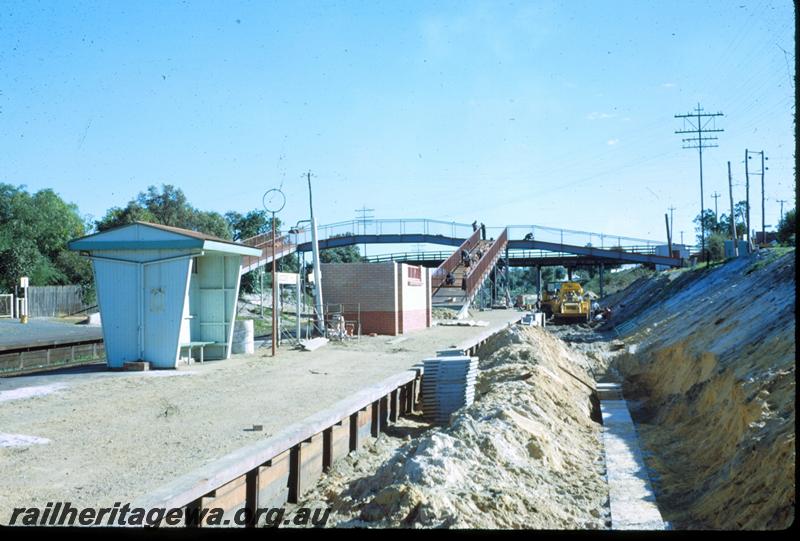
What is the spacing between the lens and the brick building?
88.3 ft

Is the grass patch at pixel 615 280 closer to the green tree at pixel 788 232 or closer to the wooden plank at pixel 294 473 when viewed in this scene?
the green tree at pixel 788 232

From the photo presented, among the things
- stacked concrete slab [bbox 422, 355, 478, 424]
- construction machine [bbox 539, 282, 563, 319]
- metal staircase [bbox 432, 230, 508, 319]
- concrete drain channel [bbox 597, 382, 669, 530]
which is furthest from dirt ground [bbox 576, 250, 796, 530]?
construction machine [bbox 539, 282, 563, 319]

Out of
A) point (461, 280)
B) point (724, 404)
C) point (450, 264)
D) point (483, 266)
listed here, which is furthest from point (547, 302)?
point (724, 404)

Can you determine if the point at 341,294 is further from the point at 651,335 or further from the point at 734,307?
the point at 734,307

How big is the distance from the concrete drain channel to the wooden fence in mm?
26625

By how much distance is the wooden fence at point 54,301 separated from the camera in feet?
111

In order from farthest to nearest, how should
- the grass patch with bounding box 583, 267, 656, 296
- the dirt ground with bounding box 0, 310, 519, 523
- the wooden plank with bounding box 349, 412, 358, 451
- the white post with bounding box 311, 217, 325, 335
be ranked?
the grass patch with bounding box 583, 267, 656, 296 → the white post with bounding box 311, 217, 325, 335 → the wooden plank with bounding box 349, 412, 358, 451 → the dirt ground with bounding box 0, 310, 519, 523

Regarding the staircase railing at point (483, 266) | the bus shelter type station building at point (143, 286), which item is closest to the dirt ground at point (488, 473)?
the bus shelter type station building at point (143, 286)

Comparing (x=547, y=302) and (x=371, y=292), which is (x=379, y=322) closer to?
(x=371, y=292)

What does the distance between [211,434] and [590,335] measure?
30.1 m

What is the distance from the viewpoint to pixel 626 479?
1029 cm

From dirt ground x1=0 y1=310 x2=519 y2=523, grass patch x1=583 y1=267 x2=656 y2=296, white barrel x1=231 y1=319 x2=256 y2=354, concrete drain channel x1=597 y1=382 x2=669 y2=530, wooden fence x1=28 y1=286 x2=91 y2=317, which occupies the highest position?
grass patch x1=583 y1=267 x2=656 y2=296

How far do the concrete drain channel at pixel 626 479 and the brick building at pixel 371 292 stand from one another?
1191 cm

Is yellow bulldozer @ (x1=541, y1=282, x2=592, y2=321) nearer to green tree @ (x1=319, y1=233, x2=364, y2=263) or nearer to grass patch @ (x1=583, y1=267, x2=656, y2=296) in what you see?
green tree @ (x1=319, y1=233, x2=364, y2=263)
